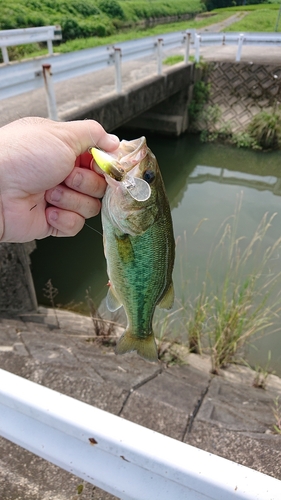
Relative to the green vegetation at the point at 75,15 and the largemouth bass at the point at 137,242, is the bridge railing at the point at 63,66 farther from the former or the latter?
the green vegetation at the point at 75,15

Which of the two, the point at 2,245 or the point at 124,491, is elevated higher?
the point at 124,491

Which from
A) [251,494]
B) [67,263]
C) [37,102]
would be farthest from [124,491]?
[37,102]

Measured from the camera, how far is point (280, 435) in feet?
8.78

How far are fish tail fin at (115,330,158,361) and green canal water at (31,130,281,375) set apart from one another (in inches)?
97.1

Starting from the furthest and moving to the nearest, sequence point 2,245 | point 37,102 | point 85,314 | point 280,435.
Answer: point 37,102, point 85,314, point 2,245, point 280,435

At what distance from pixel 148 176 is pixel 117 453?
3.41 feet

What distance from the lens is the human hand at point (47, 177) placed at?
59.9 inches

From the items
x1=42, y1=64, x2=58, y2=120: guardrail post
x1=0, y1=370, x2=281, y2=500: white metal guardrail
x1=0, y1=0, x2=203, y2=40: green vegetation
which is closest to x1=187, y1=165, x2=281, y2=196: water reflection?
x1=42, y1=64, x2=58, y2=120: guardrail post

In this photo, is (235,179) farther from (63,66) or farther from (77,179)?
(77,179)

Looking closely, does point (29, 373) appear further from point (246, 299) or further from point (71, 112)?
point (71, 112)

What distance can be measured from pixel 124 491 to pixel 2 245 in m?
3.36

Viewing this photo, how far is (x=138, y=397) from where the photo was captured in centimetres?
298

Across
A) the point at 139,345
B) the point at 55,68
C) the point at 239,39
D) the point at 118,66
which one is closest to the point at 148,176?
the point at 139,345

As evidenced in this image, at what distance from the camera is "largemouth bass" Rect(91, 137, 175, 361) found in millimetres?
1478
